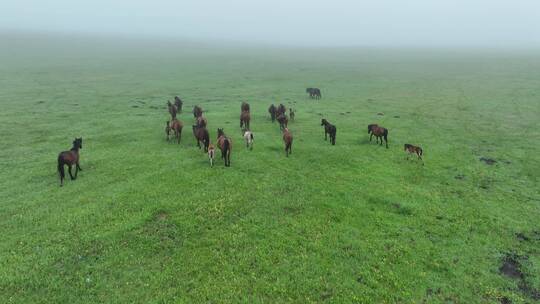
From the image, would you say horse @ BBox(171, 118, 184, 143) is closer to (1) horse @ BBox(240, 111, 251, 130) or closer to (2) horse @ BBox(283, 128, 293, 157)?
(1) horse @ BBox(240, 111, 251, 130)

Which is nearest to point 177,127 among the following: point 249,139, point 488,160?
point 249,139

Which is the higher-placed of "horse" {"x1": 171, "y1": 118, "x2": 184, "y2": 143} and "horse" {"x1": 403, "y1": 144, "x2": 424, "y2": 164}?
"horse" {"x1": 171, "y1": 118, "x2": 184, "y2": 143}

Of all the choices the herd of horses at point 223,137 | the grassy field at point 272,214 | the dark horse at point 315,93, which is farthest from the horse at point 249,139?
the dark horse at point 315,93

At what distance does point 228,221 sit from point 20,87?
1773 inches

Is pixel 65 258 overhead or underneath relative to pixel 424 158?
underneath

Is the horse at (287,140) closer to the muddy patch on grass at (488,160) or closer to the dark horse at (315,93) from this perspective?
the muddy patch on grass at (488,160)

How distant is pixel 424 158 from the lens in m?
22.0

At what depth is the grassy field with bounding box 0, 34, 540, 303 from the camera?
11.4 metres

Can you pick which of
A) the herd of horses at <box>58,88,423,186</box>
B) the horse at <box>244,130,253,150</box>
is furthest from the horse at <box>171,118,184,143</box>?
the horse at <box>244,130,253,150</box>

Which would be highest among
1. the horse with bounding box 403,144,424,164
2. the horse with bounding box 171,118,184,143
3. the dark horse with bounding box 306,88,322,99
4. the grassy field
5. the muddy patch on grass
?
the dark horse with bounding box 306,88,322,99

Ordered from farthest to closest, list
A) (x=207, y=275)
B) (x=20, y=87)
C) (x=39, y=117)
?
(x=20, y=87), (x=39, y=117), (x=207, y=275)

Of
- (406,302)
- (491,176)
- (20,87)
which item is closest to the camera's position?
(406,302)

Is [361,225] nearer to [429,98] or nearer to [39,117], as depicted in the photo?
[39,117]

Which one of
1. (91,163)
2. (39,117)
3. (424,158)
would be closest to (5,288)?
(91,163)
